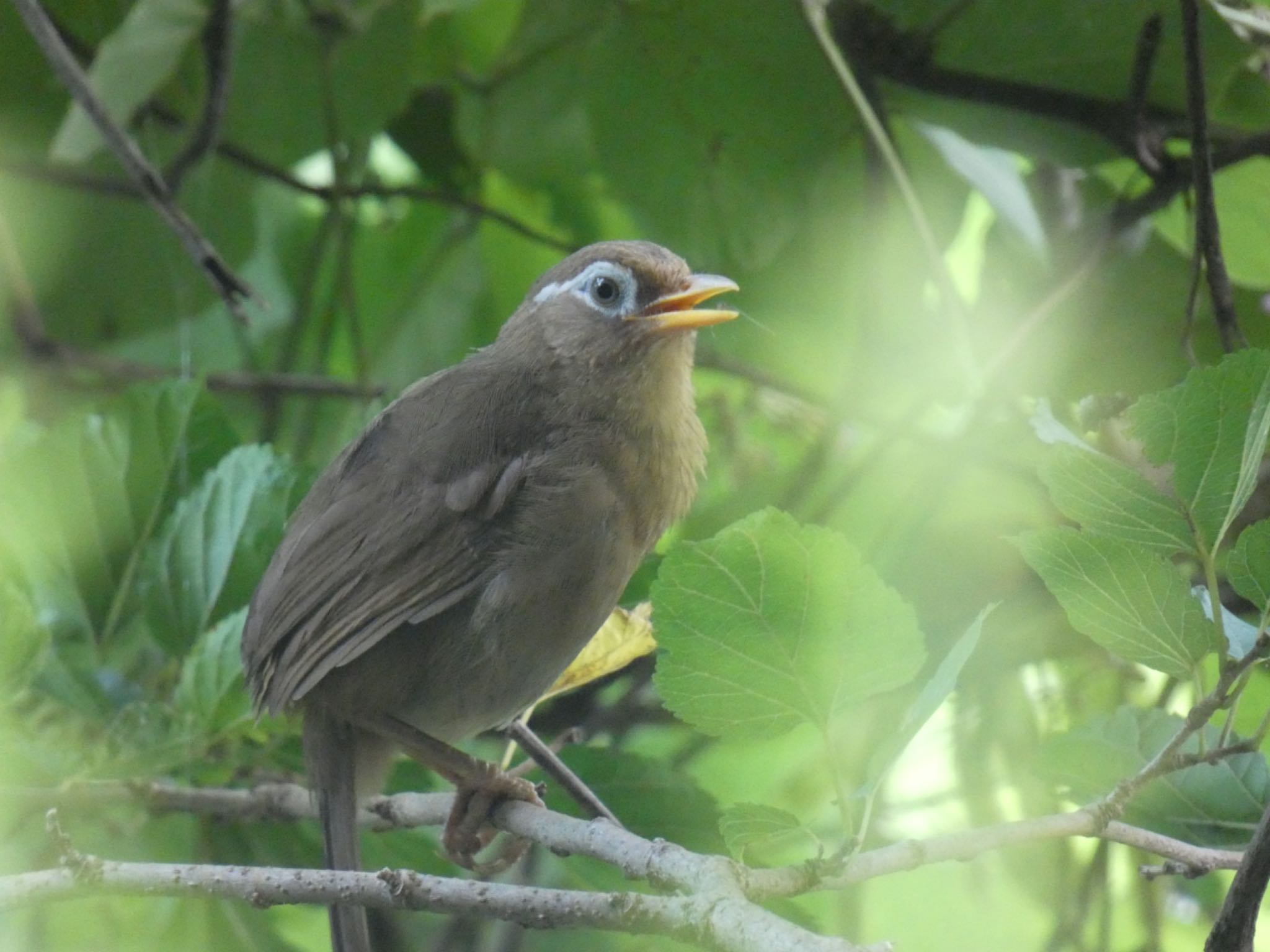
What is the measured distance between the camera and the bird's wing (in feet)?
7.51

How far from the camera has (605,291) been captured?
2559mm

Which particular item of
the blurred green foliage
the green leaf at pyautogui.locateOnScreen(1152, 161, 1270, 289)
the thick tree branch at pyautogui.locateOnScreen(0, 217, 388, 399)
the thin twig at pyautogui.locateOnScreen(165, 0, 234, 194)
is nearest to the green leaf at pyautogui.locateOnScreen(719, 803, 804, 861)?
the blurred green foliage

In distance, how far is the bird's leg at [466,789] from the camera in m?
2.23

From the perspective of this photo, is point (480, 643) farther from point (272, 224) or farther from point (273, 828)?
point (272, 224)

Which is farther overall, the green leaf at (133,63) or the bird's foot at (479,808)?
the green leaf at (133,63)

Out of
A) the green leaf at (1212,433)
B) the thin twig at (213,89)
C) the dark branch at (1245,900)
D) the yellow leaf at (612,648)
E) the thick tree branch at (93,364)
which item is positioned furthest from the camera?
the thick tree branch at (93,364)

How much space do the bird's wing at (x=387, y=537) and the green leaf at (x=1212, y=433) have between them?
4.13 ft

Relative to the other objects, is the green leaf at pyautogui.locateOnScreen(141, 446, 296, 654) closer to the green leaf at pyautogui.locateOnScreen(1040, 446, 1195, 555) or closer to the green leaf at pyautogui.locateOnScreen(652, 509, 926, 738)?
the green leaf at pyautogui.locateOnScreen(652, 509, 926, 738)

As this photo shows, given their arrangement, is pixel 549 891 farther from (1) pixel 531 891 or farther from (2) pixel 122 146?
(2) pixel 122 146

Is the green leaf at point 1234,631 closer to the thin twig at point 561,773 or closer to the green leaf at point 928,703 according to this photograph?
the green leaf at point 928,703

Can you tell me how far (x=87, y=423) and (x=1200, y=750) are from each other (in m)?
1.88

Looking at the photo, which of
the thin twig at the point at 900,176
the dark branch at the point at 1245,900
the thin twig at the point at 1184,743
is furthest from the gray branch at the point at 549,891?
the thin twig at the point at 900,176

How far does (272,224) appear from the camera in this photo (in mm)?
3688

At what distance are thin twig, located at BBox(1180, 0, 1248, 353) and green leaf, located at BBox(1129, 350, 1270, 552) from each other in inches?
32.4
